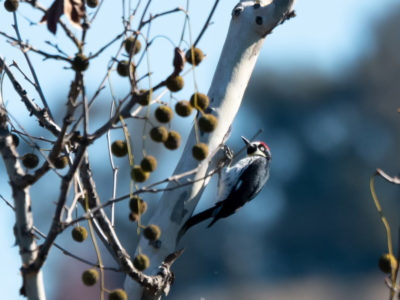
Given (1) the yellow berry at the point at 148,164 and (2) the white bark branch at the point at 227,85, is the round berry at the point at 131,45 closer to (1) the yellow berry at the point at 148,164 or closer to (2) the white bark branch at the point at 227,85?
(1) the yellow berry at the point at 148,164

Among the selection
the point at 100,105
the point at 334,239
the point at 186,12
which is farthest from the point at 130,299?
the point at 334,239

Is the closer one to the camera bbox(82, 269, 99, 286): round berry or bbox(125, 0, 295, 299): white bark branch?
bbox(82, 269, 99, 286): round berry

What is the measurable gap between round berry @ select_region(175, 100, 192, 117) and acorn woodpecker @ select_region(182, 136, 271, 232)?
Result: 249 cm

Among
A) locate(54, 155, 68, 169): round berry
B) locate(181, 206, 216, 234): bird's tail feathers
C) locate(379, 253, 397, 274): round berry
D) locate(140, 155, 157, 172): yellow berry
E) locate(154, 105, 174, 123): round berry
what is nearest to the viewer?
locate(379, 253, 397, 274): round berry

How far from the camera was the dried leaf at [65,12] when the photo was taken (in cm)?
325

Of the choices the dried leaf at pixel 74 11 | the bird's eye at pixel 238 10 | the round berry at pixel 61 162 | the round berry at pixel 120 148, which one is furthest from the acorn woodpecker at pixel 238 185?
the dried leaf at pixel 74 11

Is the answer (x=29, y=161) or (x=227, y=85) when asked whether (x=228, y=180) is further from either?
(x=29, y=161)

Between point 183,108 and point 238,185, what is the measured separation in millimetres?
3369

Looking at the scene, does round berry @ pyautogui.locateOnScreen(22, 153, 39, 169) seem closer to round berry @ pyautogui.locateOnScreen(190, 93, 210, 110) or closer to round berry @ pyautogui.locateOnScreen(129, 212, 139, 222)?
round berry @ pyautogui.locateOnScreen(129, 212, 139, 222)

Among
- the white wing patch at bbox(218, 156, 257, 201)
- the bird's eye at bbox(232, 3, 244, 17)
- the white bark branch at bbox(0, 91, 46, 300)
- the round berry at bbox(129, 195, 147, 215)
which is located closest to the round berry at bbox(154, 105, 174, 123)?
the round berry at bbox(129, 195, 147, 215)

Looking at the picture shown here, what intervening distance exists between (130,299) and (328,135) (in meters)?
31.6

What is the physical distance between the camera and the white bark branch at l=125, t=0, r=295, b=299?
15.0ft

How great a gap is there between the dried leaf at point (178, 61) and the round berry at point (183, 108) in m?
0.16

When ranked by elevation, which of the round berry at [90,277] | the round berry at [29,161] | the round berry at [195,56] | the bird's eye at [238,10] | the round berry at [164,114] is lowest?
the round berry at [90,277]
